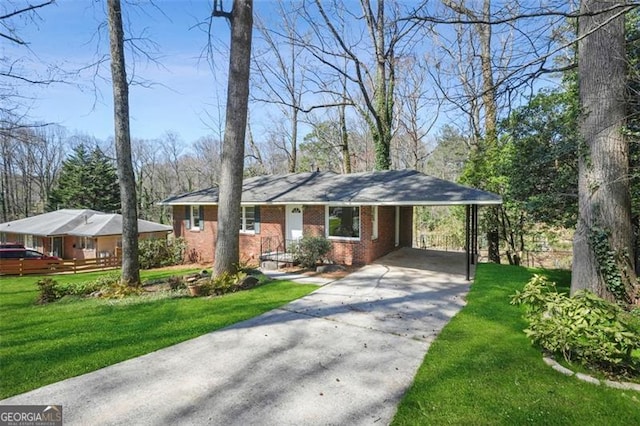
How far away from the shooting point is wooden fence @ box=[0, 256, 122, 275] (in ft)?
47.2

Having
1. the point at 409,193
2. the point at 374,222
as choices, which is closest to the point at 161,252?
the point at 374,222

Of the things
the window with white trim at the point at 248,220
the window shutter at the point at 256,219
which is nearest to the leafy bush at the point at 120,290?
the window shutter at the point at 256,219

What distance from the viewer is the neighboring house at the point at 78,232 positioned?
68.6 feet

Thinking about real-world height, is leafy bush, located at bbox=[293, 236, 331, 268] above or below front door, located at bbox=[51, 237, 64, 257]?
above

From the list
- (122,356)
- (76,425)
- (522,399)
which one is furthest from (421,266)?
(76,425)

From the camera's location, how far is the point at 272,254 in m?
12.5

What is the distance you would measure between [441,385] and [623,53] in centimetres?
689

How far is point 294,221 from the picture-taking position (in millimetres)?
13172

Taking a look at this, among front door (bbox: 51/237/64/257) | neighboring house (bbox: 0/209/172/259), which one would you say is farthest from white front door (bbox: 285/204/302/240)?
front door (bbox: 51/237/64/257)

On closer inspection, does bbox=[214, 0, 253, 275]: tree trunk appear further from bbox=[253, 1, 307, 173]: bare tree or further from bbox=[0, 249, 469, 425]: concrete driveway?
bbox=[253, 1, 307, 173]: bare tree

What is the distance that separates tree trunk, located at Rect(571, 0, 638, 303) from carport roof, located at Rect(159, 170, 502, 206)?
2.51 meters

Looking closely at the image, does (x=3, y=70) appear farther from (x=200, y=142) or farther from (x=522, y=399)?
(x=200, y=142)

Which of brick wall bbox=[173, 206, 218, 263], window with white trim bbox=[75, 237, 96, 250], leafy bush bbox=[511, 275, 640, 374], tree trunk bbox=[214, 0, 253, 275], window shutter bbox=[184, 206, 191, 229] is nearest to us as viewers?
leafy bush bbox=[511, 275, 640, 374]

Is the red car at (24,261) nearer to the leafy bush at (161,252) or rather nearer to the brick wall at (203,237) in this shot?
the leafy bush at (161,252)
